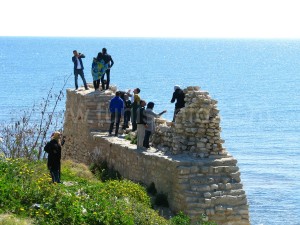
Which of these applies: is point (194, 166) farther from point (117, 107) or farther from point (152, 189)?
point (117, 107)

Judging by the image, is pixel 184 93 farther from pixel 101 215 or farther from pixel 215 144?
pixel 101 215

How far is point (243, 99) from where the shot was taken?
277 feet

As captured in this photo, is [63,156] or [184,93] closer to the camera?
[184,93]

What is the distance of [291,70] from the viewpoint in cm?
13212

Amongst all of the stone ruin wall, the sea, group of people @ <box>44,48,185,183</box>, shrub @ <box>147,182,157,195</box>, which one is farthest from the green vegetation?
the sea

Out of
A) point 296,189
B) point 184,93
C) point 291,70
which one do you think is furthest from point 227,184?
point 291,70

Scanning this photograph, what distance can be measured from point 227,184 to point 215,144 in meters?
1.09

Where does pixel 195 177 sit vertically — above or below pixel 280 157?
above

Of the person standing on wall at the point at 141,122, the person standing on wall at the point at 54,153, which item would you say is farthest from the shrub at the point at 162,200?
the person standing on wall at the point at 54,153

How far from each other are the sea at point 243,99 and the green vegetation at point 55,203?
11.3 meters

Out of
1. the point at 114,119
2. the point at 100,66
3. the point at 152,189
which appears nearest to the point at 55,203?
the point at 152,189

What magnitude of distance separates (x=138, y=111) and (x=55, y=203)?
22.8ft

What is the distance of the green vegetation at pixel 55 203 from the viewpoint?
1513cm

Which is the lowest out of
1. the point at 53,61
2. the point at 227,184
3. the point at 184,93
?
→ the point at 53,61
